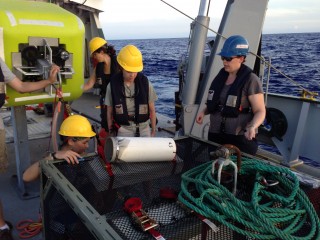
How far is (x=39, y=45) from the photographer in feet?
9.60

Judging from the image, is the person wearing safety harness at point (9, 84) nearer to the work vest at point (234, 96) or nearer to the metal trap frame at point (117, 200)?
the metal trap frame at point (117, 200)

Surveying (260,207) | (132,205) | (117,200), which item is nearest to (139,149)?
(117,200)

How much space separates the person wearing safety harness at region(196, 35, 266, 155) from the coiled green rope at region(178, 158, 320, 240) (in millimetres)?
1110

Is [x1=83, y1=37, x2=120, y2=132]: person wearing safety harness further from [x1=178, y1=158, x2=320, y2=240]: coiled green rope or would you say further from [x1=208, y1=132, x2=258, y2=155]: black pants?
[x1=178, y1=158, x2=320, y2=240]: coiled green rope

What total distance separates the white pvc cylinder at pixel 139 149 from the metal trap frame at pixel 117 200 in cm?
6

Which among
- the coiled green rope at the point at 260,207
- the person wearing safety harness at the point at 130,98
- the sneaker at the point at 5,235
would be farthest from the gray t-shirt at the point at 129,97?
the coiled green rope at the point at 260,207

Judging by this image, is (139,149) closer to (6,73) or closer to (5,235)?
(6,73)

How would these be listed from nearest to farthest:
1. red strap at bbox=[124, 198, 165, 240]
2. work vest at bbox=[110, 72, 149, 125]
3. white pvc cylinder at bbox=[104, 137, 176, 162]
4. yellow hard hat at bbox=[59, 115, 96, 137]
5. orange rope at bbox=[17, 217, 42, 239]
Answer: red strap at bbox=[124, 198, 165, 240] → white pvc cylinder at bbox=[104, 137, 176, 162] → yellow hard hat at bbox=[59, 115, 96, 137] → orange rope at bbox=[17, 217, 42, 239] → work vest at bbox=[110, 72, 149, 125]

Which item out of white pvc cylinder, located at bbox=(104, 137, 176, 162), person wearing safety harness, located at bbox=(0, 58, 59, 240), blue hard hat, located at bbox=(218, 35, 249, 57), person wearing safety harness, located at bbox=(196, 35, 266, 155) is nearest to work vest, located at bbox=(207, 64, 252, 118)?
person wearing safety harness, located at bbox=(196, 35, 266, 155)

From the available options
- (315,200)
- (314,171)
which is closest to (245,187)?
(315,200)

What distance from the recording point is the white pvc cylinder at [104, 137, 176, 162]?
208cm

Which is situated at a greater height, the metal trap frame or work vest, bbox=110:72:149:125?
work vest, bbox=110:72:149:125

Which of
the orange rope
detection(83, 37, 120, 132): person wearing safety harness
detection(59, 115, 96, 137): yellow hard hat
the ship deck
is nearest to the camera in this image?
detection(59, 115, 96, 137): yellow hard hat

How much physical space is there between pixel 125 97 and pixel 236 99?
106 centimetres
